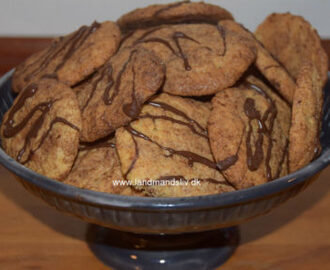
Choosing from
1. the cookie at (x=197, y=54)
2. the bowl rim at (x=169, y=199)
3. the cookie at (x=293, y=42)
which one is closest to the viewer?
the bowl rim at (x=169, y=199)

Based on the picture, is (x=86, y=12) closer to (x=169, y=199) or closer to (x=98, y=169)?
(x=98, y=169)

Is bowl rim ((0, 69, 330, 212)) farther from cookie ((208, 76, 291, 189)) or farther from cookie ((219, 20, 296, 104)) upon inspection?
cookie ((219, 20, 296, 104))

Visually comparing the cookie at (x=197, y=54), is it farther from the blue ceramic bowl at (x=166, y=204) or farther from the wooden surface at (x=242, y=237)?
the wooden surface at (x=242, y=237)

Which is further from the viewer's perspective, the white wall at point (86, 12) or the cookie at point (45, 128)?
the white wall at point (86, 12)

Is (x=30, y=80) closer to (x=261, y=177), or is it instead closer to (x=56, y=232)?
(x=56, y=232)

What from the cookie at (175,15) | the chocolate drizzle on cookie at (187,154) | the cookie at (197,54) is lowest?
the chocolate drizzle on cookie at (187,154)

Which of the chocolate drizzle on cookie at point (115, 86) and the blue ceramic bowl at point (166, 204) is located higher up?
the chocolate drizzle on cookie at point (115, 86)

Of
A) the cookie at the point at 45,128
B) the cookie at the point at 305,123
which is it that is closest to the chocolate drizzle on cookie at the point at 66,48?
the cookie at the point at 45,128

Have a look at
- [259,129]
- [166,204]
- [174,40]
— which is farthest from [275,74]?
[166,204]

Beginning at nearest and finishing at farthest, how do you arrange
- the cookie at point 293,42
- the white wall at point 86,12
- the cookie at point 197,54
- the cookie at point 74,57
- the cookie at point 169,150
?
the cookie at point 169,150 → the cookie at point 197,54 → the cookie at point 74,57 → the cookie at point 293,42 → the white wall at point 86,12
